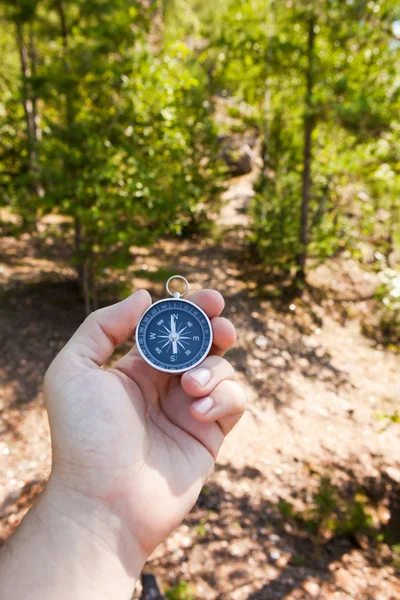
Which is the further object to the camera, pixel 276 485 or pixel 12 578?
pixel 276 485

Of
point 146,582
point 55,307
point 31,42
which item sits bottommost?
point 146,582

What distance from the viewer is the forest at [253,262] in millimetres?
4281

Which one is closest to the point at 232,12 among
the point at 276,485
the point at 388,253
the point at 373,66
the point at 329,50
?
the point at 329,50

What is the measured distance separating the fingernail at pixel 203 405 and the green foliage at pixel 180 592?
2252 mm

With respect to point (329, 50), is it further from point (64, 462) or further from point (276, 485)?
point (64, 462)

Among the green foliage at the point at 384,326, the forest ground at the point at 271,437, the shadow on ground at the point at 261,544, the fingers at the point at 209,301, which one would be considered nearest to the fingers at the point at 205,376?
the fingers at the point at 209,301

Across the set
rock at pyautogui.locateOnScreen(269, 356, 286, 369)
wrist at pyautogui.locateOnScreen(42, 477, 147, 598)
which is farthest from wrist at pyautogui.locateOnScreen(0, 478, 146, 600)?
rock at pyautogui.locateOnScreen(269, 356, 286, 369)

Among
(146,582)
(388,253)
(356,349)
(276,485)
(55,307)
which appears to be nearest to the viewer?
(146,582)

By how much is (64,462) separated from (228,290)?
723 cm

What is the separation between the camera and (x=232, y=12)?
337 inches

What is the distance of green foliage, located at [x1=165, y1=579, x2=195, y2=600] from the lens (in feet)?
11.3

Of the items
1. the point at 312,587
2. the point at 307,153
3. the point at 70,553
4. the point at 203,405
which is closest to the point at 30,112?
the point at 307,153

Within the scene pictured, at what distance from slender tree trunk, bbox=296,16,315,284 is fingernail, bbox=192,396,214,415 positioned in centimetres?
626

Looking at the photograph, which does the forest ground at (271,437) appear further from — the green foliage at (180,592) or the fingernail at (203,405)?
the fingernail at (203,405)
